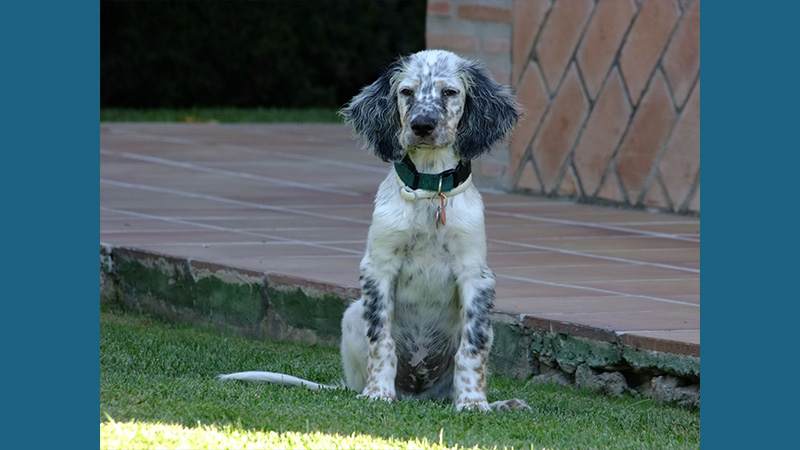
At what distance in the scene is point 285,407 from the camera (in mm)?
4055

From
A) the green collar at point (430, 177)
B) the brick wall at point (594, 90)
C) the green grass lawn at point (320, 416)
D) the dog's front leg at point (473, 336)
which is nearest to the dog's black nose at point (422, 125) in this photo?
the green collar at point (430, 177)

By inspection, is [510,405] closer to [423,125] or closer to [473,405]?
[473,405]

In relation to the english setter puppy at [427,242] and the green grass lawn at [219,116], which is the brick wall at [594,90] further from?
the green grass lawn at [219,116]

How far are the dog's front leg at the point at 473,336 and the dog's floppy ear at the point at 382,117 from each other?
51 cm

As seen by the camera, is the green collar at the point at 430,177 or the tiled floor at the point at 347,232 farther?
the tiled floor at the point at 347,232

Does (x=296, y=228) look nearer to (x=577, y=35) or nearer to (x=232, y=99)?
(x=577, y=35)

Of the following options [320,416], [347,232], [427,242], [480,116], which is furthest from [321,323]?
[347,232]

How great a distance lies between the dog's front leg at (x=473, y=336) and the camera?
14.3ft

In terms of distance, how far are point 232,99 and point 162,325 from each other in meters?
12.4

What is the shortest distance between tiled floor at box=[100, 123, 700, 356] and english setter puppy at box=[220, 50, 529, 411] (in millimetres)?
610

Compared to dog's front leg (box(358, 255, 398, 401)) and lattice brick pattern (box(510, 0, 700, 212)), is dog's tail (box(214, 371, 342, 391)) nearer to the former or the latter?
dog's front leg (box(358, 255, 398, 401))

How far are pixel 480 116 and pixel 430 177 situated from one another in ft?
0.94

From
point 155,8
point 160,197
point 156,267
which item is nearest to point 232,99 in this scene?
point 155,8

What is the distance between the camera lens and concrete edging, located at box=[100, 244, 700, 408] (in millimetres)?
4641
